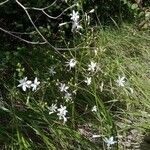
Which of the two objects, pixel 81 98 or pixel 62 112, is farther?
pixel 81 98

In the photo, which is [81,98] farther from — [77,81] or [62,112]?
[62,112]

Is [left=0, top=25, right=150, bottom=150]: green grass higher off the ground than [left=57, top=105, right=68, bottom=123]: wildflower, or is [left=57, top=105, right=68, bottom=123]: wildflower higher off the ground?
[left=57, top=105, right=68, bottom=123]: wildflower

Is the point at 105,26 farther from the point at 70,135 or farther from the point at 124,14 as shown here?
the point at 70,135

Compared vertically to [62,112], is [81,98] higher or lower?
lower

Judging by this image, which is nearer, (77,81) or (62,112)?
(62,112)

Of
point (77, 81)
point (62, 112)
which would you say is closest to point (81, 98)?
point (77, 81)

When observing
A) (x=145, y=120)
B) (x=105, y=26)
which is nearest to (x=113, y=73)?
(x=145, y=120)

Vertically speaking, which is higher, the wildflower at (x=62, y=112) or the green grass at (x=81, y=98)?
the wildflower at (x=62, y=112)
